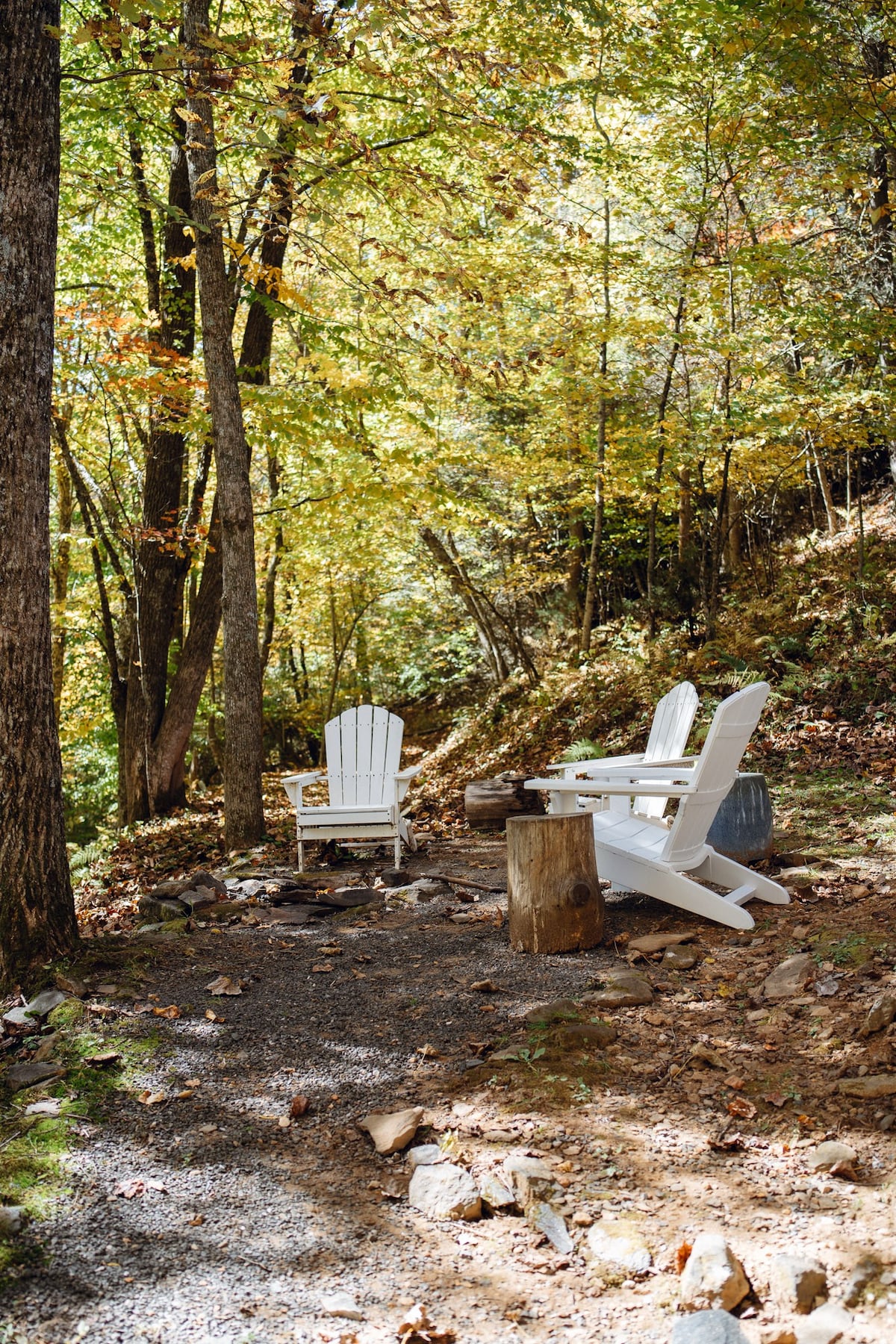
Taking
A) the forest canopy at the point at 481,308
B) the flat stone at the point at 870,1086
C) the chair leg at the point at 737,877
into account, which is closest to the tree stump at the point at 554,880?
the chair leg at the point at 737,877

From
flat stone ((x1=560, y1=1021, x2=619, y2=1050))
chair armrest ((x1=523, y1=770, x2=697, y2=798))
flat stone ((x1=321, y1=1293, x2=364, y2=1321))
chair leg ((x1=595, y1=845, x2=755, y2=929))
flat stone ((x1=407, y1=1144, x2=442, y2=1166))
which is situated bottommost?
flat stone ((x1=321, y1=1293, x2=364, y2=1321))

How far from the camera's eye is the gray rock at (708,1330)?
1676 mm

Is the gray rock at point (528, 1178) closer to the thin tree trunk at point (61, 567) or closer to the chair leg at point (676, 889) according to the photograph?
the chair leg at point (676, 889)

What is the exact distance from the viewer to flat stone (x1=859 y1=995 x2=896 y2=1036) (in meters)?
2.69

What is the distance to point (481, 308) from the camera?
8023 mm

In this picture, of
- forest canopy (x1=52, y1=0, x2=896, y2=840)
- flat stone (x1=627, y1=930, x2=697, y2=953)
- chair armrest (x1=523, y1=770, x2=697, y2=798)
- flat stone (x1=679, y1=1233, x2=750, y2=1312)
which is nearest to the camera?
flat stone (x1=679, y1=1233, x2=750, y2=1312)

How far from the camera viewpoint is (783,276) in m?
7.36

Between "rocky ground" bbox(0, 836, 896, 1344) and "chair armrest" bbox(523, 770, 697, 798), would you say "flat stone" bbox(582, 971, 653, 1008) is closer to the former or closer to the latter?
"rocky ground" bbox(0, 836, 896, 1344)

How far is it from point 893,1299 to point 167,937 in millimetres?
3227

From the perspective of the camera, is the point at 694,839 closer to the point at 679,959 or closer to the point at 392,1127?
the point at 679,959

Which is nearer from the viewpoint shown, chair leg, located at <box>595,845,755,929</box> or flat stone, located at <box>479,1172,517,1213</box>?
flat stone, located at <box>479,1172,517,1213</box>

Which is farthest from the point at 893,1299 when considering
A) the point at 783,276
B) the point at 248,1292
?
the point at 783,276

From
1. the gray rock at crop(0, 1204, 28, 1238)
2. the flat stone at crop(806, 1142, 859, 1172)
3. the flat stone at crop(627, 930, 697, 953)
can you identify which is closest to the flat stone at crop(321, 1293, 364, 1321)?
the gray rock at crop(0, 1204, 28, 1238)

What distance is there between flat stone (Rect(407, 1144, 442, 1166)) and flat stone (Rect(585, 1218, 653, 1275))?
46 centimetres
